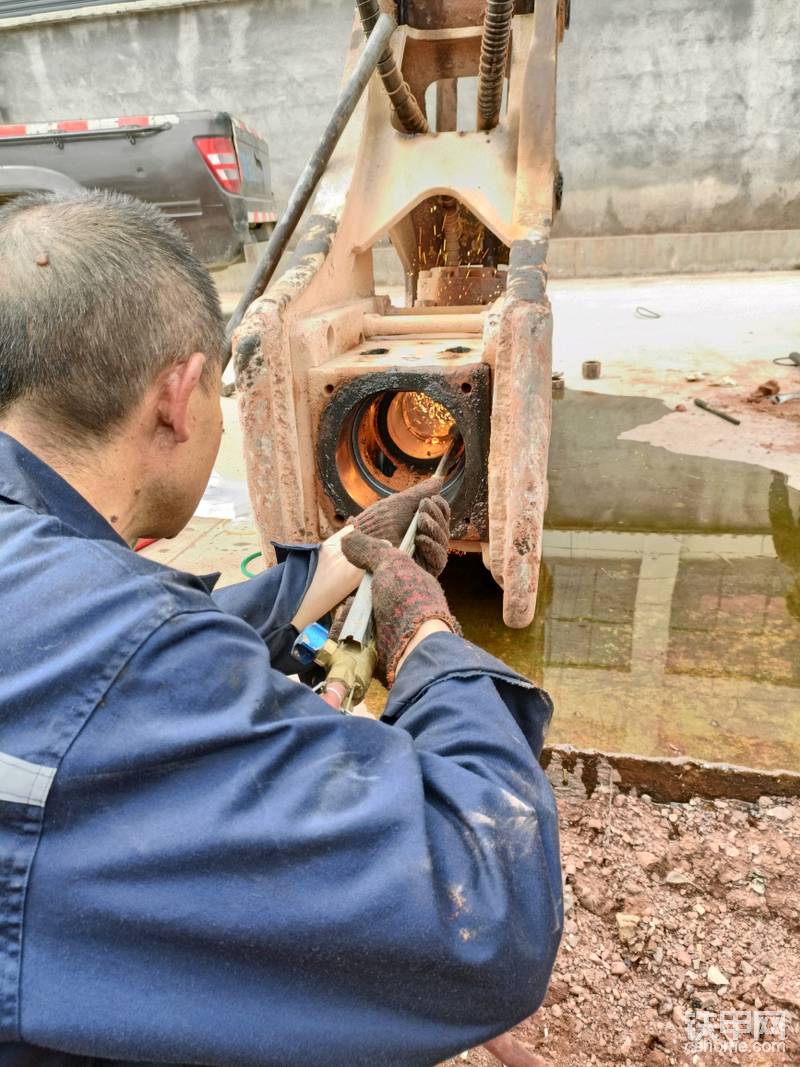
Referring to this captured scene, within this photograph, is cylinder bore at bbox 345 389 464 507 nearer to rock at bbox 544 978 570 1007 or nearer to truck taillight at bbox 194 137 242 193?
rock at bbox 544 978 570 1007

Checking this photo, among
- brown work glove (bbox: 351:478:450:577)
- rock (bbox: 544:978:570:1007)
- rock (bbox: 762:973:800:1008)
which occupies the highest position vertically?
brown work glove (bbox: 351:478:450:577)

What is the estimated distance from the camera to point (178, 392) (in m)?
1.03

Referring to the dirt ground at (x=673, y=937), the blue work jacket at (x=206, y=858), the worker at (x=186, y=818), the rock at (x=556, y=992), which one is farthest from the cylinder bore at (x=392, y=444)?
the blue work jacket at (x=206, y=858)

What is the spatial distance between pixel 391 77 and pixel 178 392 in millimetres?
2498

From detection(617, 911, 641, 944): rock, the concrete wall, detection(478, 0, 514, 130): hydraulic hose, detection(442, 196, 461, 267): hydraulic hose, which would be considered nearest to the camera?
detection(617, 911, 641, 944): rock

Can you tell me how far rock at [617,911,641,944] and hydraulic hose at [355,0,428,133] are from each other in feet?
9.62

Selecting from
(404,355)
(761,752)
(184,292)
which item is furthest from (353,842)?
(404,355)

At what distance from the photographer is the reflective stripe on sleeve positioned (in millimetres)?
644

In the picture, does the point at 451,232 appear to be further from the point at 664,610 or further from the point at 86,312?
the point at 86,312

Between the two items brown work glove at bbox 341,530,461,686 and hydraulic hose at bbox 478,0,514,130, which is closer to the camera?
brown work glove at bbox 341,530,461,686

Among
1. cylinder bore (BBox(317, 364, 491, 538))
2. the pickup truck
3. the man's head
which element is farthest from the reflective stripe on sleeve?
the pickup truck

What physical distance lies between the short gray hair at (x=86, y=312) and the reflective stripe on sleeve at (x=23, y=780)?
1.46 ft

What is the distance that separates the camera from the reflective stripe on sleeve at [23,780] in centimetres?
64

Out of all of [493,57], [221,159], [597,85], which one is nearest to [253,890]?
[493,57]
